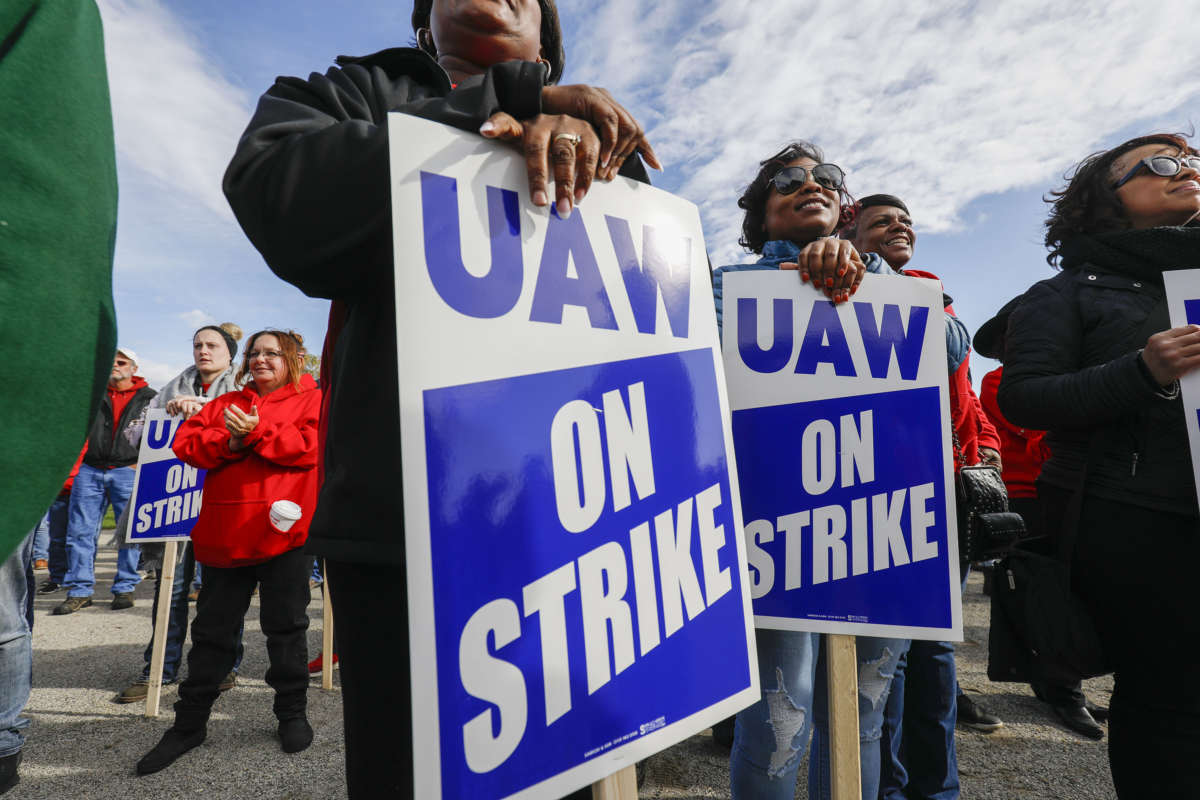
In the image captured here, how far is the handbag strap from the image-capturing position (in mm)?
1542

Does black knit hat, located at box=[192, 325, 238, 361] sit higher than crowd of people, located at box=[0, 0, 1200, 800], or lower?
higher

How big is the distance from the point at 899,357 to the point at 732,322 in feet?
1.48

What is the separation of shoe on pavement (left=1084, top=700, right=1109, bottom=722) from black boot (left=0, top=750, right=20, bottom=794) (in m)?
4.79

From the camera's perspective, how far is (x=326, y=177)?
2.49ft

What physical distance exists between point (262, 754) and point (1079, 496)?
3289 millimetres

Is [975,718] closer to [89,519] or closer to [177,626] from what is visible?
[177,626]

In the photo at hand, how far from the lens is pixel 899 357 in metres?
1.59

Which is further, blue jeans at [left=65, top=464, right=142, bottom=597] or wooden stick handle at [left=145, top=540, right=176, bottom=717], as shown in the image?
blue jeans at [left=65, top=464, right=142, bottom=597]

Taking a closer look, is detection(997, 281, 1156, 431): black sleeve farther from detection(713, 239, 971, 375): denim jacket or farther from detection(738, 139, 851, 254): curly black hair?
detection(738, 139, 851, 254): curly black hair

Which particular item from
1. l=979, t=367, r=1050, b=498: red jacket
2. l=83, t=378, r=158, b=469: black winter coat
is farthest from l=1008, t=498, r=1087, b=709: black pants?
l=83, t=378, r=158, b=469: black winter coat

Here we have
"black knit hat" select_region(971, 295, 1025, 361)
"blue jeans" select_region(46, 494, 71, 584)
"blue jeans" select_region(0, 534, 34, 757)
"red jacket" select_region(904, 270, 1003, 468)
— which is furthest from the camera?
"blue jeans" select_region(46, 494, 71, 584)

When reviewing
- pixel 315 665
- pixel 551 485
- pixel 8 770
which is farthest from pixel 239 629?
pixel 551 485

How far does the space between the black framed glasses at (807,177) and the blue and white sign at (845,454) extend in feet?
1.72

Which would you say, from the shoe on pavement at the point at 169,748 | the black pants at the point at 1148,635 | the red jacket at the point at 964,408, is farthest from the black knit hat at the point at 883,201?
the shoe on pavement at the point at 169,748
